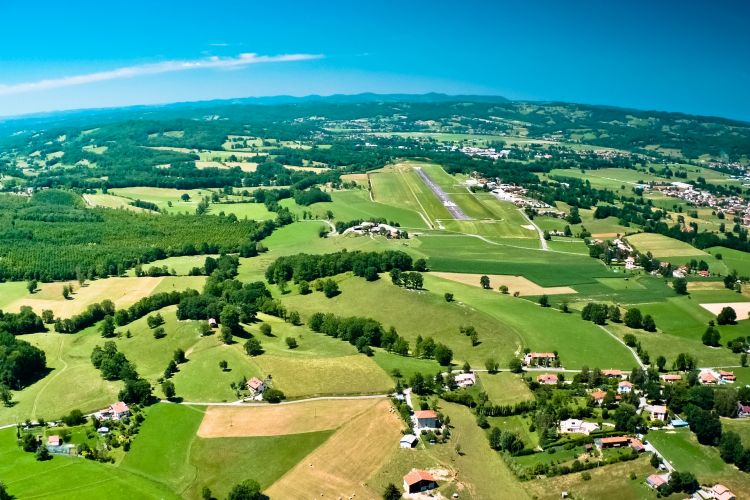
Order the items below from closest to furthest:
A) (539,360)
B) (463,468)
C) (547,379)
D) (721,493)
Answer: (721,493), (463,468), (547,379), (539,360)

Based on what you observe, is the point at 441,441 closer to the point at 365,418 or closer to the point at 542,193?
the point at 365,418

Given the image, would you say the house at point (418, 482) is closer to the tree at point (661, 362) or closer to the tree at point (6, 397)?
the tree at point (661, 362)

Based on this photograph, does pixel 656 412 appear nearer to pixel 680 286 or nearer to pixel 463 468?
pixel 463 468

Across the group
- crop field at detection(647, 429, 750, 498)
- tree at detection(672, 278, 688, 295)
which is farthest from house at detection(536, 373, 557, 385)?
tree at detection(672, 278, 688, 295)

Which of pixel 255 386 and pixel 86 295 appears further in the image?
pixel 86 295

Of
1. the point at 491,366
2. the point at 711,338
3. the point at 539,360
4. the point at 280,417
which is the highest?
the point at 711,338

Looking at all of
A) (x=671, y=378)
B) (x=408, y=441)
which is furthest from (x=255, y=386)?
(x=671, y=378)
